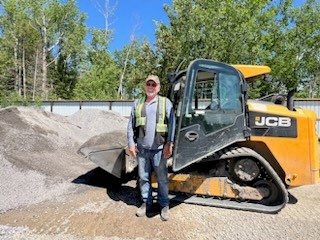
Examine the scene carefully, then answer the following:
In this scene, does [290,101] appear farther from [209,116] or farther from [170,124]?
[170,124]

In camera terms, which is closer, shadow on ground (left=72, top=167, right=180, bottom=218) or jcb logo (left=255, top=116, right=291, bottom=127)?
jcb logo (left=255, top=116, right=291, bottom=127)

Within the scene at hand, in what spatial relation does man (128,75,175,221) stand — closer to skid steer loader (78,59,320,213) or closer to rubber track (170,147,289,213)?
skid steer loader (78,59,320,213)

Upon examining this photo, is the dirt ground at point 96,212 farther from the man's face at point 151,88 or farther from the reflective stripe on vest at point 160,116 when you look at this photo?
the man's face at point 151,88

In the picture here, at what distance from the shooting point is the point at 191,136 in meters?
4.01

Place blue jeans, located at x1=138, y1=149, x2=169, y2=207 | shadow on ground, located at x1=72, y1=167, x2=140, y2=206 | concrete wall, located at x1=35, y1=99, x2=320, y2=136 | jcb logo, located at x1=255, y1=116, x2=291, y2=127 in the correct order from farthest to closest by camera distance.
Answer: concrete wall, located at x1=35, y1=99, x2=320, y2=136, shadow on ground, located at x1=72, y1=167, x2=140, y2=206, jcb logo, located at x1=255, y1=116, x2=291, y2=127, blue jeans, located at x1=138, y1=149, x2=169, y2=207

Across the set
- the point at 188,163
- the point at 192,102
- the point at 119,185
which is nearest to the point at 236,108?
the point at 192,102

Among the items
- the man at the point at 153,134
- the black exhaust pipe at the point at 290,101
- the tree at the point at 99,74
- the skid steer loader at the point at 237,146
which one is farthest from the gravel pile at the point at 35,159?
the tree at the point at 99,74

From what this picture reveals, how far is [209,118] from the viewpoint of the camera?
4.07 metres

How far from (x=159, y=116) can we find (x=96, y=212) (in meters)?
1.52

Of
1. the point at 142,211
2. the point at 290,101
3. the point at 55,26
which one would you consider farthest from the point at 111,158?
the point at 55,26

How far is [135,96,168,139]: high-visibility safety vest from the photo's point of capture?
12.2 ft

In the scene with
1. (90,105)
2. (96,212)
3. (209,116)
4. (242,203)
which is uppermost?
(90,105)

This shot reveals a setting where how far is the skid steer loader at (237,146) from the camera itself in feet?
13.1

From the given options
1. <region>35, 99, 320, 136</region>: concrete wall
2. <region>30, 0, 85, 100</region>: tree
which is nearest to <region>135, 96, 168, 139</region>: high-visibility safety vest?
<region>35, 99, 320, 136</region>: concrete wall
